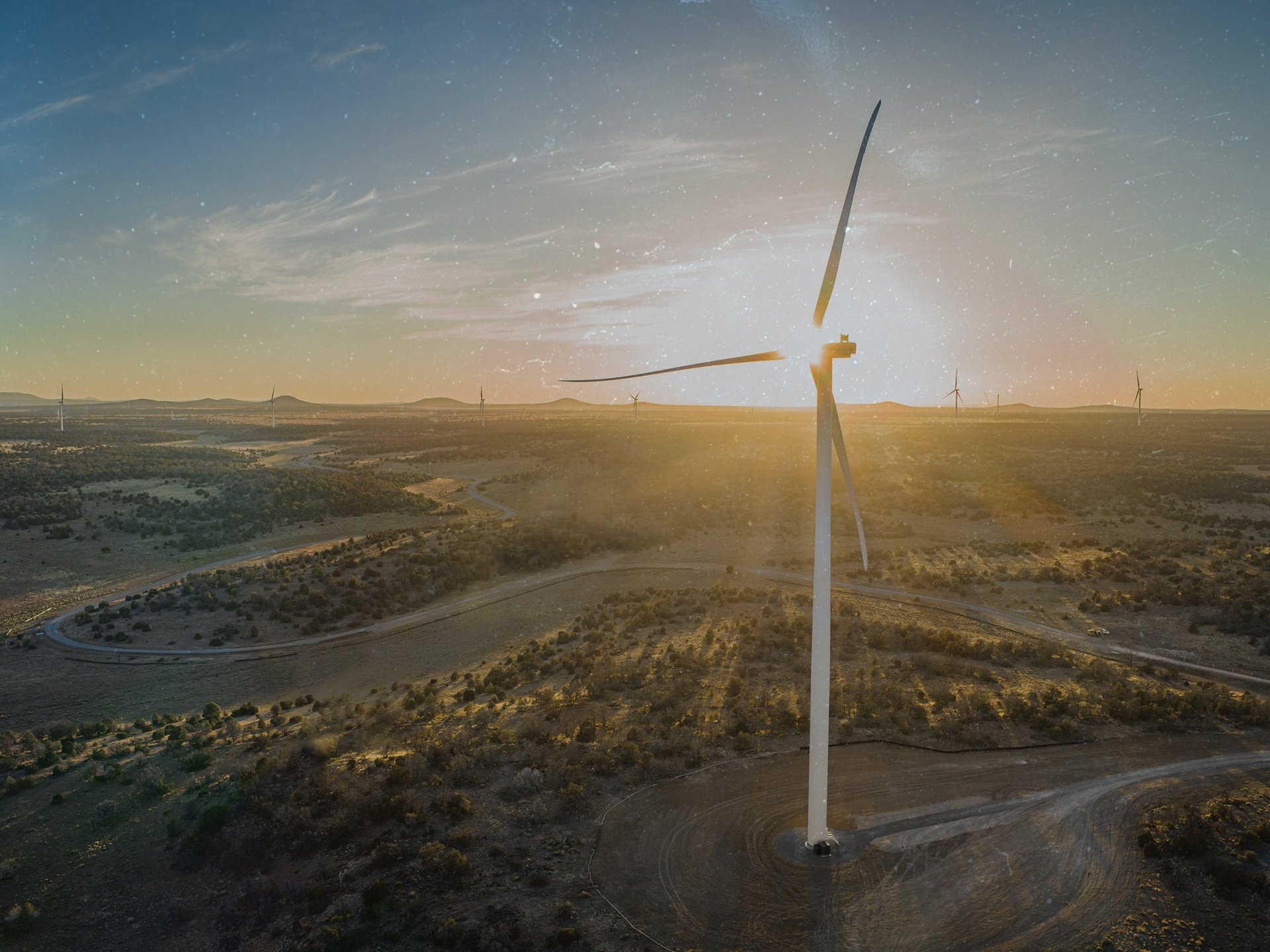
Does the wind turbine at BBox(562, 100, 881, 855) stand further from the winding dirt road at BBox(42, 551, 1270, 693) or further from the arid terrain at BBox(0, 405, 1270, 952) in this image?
the winding dirt road at BBox(42, 551, 1270, 693)

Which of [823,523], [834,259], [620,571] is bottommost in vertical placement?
[620,571]

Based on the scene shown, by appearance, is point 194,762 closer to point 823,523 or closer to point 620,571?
point 823,523

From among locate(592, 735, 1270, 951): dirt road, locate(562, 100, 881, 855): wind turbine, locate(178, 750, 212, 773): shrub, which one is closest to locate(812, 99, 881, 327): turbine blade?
locate(562, 100, 881, 855): wind turbine

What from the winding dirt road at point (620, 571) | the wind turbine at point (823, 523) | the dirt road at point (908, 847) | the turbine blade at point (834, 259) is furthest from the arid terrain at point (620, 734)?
the turbine blade at point (834, 259)

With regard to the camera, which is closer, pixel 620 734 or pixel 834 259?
pixel 834 259

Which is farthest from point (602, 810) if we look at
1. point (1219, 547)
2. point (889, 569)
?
point (1219, 547)

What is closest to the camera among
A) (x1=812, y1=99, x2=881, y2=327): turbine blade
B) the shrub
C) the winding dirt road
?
(x1=812, y1=99, x2=881, y2=327): turbine blade

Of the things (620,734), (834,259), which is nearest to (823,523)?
(834,259)

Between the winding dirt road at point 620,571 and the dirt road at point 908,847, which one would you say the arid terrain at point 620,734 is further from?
the winding dirt road at point 620,571

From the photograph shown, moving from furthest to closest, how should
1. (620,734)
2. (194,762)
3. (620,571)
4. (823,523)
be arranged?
(620,571) < (620,734) < (194,762) < (823,523)
